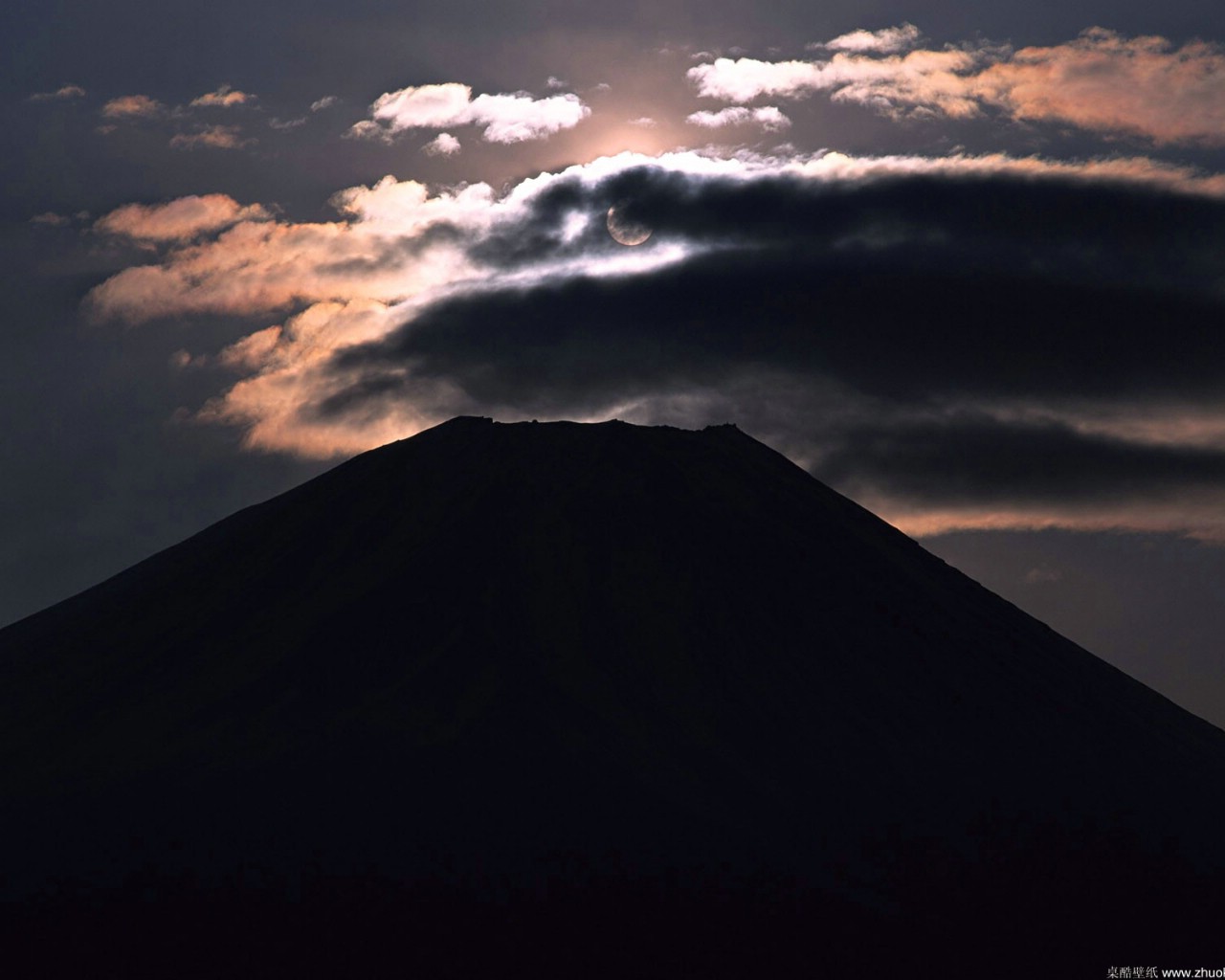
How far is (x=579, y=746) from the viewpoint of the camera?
6775 centimetres

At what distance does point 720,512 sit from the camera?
90.8 m

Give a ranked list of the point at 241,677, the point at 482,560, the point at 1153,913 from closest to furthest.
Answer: the point at 1153,913, the point at 241,677, the point at 482,560

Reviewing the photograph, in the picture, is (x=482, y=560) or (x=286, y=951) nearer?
(x=286, y=951)

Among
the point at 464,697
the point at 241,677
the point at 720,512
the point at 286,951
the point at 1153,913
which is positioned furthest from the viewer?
the point at 720,512

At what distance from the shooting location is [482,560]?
273 ft

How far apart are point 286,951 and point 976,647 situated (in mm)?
47415

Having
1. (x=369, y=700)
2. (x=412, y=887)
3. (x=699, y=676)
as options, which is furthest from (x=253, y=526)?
(x=412, y=887)

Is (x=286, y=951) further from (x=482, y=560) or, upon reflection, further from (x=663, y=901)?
(x=482, y=560)

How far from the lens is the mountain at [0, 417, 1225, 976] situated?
189ft

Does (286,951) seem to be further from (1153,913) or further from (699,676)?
(1153,913)

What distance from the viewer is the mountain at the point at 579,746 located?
57.7 metres

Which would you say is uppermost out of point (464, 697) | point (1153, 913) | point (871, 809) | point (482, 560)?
point (482, 560)

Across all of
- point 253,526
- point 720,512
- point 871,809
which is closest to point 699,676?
point 871,809

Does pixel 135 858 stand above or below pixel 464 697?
below
